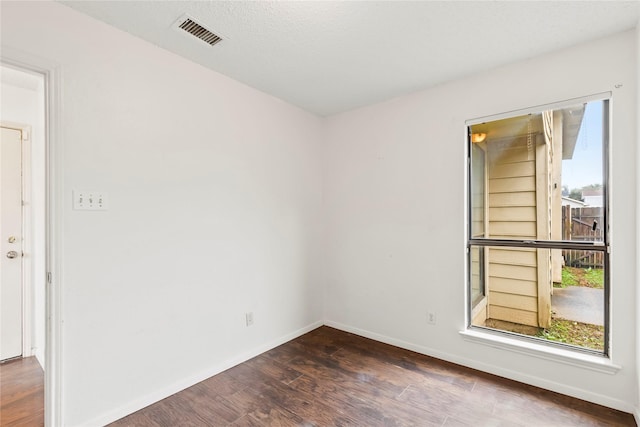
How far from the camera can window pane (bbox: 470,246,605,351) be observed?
212 cm

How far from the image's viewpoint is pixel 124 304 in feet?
6.32

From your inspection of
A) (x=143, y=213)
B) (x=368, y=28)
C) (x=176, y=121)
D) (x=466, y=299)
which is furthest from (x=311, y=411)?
(x=368, y=28)

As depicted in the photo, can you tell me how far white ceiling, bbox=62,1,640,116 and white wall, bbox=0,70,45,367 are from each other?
5.05ft

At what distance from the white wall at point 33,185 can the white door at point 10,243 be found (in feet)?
0.21

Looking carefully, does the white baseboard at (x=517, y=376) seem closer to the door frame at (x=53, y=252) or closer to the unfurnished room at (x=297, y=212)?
the unfurnished room at (x=297, y=212)

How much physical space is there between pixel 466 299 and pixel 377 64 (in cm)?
214

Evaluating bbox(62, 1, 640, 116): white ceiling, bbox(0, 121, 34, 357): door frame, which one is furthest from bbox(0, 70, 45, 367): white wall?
bbox(62, 1, 640, 116): white ceiling

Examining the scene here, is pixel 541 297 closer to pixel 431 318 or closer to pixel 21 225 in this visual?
pixel 431 318

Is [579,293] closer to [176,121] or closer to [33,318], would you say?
[176,121]

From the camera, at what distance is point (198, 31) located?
1.92 metres

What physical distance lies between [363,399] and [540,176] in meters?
2.21

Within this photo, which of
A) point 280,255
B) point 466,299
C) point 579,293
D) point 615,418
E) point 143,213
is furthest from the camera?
point 280,255

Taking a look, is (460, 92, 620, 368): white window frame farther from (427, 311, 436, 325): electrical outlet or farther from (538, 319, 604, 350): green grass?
(427, 311, 436, 325): electrical outlet

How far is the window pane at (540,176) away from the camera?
6.92 ft
